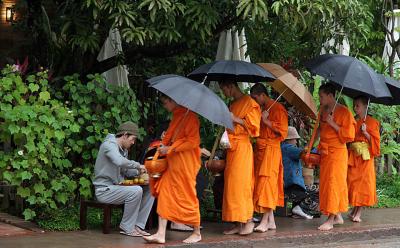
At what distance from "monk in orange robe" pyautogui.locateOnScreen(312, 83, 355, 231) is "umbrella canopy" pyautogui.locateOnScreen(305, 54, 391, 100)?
0.30 metres

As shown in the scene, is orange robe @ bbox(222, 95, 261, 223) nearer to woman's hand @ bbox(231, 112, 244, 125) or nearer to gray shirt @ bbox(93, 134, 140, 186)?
woman's hand @ bbox(231, 112, 244, 125)

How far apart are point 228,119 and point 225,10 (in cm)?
261

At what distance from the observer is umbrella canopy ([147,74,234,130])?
25.3 ft

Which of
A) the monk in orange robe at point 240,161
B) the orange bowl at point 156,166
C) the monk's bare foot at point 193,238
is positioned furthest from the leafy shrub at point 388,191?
the orange bowl at point 156,166

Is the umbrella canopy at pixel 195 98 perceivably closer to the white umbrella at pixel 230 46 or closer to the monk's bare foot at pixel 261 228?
the monk's bare foot at pixel 261 228

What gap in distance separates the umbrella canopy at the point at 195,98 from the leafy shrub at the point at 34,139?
5.34 feet

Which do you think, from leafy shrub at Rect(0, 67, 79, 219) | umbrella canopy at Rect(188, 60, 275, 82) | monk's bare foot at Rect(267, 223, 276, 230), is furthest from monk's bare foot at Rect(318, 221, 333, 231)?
leafy shrub at Rect(0, 67, 79, 219)

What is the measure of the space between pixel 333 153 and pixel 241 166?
4.80 ft

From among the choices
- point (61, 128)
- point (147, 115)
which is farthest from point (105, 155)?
point (147, 115)

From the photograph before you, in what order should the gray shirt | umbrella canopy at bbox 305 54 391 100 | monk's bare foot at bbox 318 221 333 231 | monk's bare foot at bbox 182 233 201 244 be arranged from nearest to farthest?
monk's bare foot at bbox 182 233 201 244, the gray shirt, umbrella canopy at bbox 305 54 391 100, monk's bare foot at bbox 318 221 333 231

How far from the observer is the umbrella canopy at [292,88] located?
9.35 meters

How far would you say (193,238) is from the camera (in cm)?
849

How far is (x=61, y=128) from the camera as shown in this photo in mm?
9148

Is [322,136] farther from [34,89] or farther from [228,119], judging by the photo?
[34,89]
